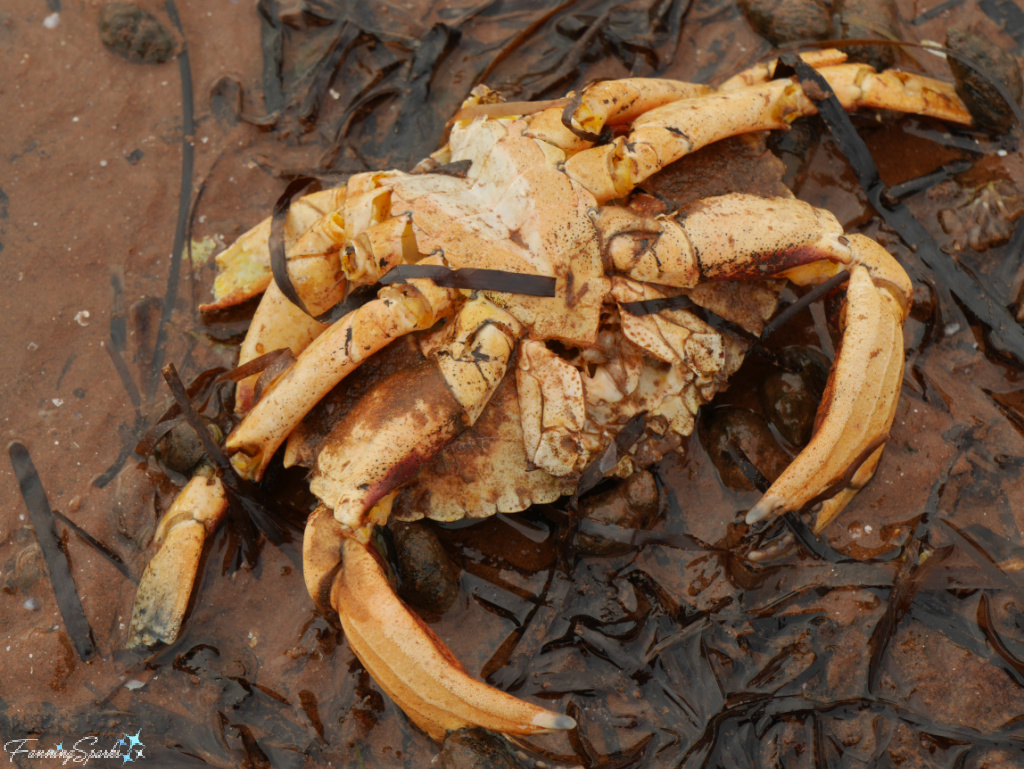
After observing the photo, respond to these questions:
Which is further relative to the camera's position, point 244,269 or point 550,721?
point 244,269

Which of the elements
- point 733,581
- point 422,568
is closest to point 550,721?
point 422,568

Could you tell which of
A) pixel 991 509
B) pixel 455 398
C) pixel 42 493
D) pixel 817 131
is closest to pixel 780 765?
→ pixel 991 509

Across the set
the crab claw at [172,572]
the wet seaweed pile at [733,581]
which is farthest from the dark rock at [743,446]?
the crab claw at [172,572]

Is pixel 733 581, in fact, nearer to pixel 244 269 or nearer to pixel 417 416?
pixel 417 416

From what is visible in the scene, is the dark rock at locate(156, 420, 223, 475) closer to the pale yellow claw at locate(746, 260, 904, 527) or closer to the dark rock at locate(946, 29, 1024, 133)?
the pale yellow claw at locate(746, 260, 904, 527)

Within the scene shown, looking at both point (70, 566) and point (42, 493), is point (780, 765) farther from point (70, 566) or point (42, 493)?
point (42, 493)

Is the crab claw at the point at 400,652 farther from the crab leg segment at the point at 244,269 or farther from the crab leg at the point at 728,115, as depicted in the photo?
the crab leg at the point at 728,115
